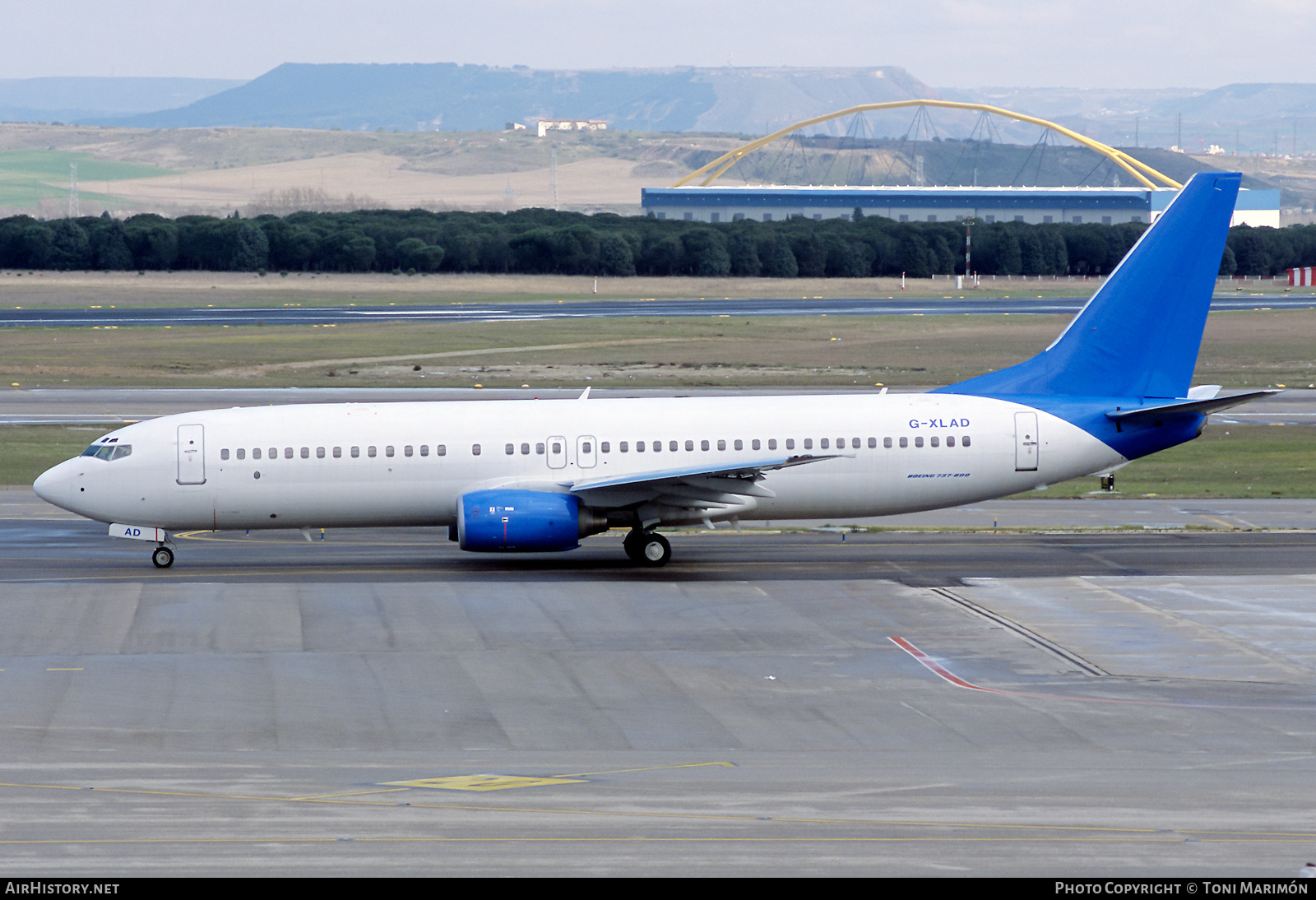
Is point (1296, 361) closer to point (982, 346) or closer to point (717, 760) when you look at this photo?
point (982, 346)

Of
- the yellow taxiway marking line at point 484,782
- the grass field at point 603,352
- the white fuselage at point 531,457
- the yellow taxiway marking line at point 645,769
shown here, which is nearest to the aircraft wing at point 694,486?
the white fuselage at point 531,457

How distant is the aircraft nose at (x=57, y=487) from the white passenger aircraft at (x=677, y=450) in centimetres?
4

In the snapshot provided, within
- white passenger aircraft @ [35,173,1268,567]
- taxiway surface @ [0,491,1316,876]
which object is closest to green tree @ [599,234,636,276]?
taxiway surface @ [0,491,1316,876]

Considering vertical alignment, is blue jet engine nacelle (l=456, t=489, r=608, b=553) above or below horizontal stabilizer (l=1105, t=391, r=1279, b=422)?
below

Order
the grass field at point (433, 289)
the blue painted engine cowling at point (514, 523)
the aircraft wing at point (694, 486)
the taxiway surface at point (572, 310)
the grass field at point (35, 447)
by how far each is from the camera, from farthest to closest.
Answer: the grass field at point (433, 289) < the taxiway surface at point (572, 310) < the grass field at point (35, 447) < the aircraft wing at point (694, 486) < the blue painted engine cowling at point (514, 523)

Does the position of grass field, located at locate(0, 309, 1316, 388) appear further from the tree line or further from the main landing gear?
the tree line

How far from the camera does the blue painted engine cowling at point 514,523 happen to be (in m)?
32.4

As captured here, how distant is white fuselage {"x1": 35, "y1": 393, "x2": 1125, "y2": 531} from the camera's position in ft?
110

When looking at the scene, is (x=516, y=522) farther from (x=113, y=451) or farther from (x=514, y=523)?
(x=113, y=451)

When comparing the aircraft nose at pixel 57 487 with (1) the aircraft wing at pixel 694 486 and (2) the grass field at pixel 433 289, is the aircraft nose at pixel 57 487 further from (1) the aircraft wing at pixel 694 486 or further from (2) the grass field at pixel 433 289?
(2) the grass field at pixel 433 289

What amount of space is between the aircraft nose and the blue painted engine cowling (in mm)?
9224

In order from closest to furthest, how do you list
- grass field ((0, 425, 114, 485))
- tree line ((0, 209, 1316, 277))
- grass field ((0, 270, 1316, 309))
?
grass field ((0, 425, 114, 485)) < grass field ((0, 270, 1316, 309)) < tree line ((0, 209, 1316, 277))

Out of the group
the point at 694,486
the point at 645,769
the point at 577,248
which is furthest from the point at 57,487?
the point at 577,248

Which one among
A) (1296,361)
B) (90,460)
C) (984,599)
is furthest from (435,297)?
(984,599)
